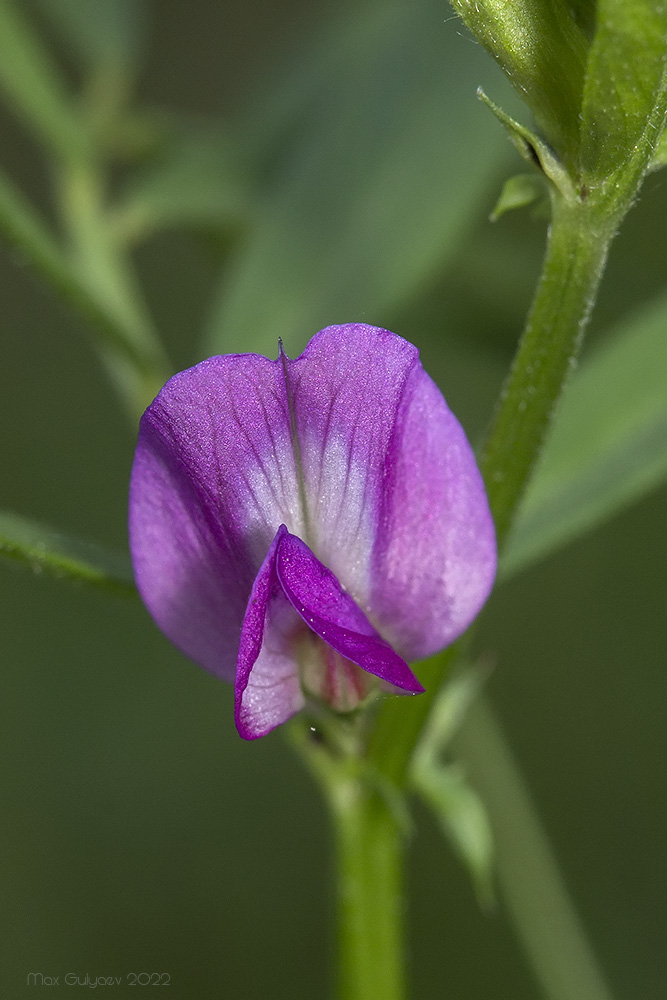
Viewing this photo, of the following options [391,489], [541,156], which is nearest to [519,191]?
[541,156]

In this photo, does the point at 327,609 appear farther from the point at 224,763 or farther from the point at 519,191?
the point at 224,763

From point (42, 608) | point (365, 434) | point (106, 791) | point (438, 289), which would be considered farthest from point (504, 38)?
point (42, 608)

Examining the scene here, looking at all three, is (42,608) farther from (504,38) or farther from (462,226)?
(504,38)

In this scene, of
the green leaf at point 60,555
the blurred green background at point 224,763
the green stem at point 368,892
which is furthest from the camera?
the blurred green background at point 224,763

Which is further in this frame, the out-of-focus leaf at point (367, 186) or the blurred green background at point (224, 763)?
the blurred green background at point (224, 763)

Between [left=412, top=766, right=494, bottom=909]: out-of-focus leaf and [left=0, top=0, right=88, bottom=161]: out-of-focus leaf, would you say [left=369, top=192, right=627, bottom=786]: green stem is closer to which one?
[left=412, top=766, right=494, bottom=909]: out-of-focus leaf

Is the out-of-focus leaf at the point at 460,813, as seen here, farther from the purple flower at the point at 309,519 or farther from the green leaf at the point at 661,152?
the green leaf at the point at 661,152

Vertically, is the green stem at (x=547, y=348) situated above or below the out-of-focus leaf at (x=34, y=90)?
below

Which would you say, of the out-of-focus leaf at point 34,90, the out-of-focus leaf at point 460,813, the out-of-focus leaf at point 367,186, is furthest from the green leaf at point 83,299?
the out-of-focus leaf at point 460,813
